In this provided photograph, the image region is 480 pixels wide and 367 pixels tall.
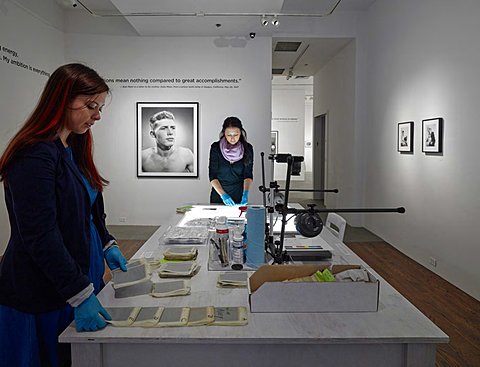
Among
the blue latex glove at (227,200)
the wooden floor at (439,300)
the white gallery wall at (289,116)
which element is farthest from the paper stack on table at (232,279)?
the white gallery wall at (289,116)

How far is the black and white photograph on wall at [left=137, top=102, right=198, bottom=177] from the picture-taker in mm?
7910

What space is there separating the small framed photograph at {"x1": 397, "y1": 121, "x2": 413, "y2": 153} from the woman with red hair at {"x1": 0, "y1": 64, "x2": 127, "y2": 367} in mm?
4993

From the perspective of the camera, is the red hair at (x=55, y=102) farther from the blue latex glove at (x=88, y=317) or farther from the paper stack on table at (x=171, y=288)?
the paper stack on table at (x=171, y=288)

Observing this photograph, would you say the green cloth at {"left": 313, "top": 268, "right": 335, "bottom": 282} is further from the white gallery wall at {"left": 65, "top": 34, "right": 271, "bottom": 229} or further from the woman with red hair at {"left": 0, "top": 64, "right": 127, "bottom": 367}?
the white gallery wall at {"left": 65, "top": 34, "right": 271, "bottom": 229}

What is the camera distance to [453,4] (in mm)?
4746

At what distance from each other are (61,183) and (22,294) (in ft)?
1.30

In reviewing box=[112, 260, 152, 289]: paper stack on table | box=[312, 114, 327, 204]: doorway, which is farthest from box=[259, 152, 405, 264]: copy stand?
box=[312, 114, 327, 204]: doorway

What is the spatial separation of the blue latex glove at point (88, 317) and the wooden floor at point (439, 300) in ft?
7.87

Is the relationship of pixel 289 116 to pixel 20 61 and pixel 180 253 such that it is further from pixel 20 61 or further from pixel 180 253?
pixel 180 253

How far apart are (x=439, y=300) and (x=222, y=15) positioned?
15.4ft

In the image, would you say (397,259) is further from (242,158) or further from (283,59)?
(283,59)

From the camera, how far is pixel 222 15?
654 cm

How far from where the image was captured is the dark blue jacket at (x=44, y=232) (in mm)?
1424

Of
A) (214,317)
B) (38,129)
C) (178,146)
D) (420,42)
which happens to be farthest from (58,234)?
(178,146)
